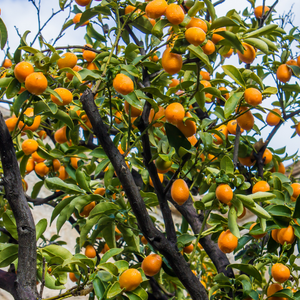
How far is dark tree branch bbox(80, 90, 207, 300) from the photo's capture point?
69cm

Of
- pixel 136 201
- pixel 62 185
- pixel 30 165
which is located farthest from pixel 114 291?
pixel 30 165

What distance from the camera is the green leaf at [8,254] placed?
2.19ft

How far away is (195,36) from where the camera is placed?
0.59 m

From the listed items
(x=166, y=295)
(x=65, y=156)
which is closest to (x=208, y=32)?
(x=65, y=156)

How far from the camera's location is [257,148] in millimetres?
1072

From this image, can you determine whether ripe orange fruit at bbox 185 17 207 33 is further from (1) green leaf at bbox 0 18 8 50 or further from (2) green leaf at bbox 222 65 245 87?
(1) green leaf at bbox 0 18 8 50

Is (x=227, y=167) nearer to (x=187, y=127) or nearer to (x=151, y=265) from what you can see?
(x=187, y=127)

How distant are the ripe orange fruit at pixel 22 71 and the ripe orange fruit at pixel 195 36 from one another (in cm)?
32

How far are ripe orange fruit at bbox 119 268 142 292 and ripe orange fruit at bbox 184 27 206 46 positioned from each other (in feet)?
1.63

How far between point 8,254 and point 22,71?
38cm

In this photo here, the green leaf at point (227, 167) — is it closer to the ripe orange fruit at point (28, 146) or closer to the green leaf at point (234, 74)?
the green leaf at point (234, 74)

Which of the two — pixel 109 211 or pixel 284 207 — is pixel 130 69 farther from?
pixel 284 207

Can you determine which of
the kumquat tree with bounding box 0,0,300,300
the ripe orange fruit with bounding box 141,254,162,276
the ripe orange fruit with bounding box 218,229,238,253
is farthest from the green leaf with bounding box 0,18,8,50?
the ripe orange fruit with bounding box 218,229,238,253

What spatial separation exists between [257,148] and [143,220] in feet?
1.78
